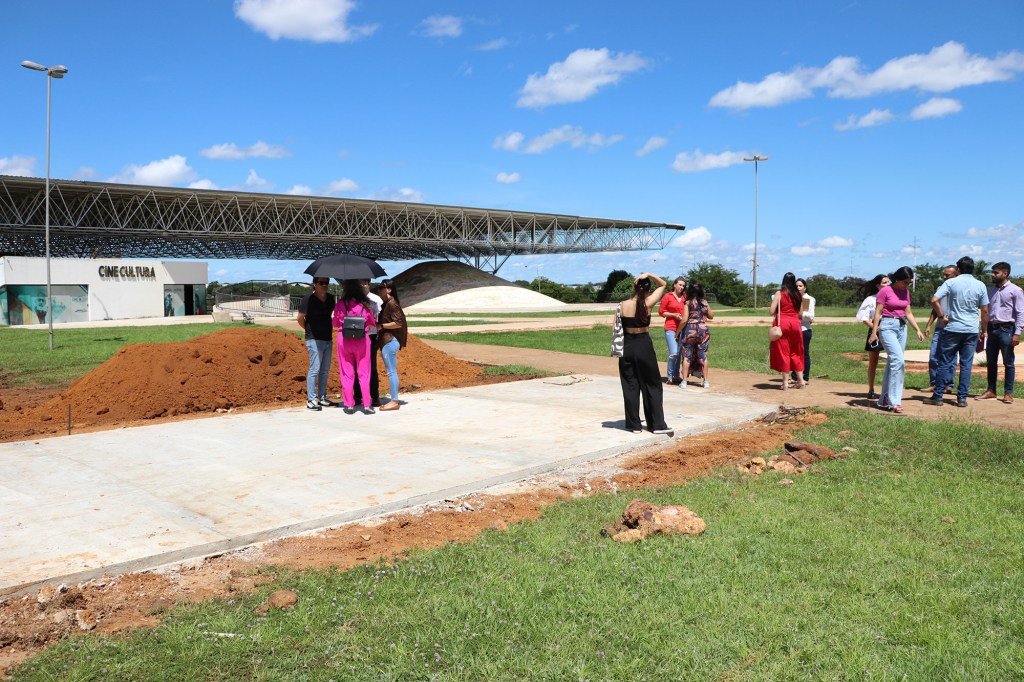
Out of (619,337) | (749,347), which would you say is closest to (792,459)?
(619,337)

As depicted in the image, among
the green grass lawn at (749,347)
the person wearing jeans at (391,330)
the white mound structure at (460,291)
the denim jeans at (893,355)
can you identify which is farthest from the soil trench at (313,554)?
the white mound structure at (460,291)

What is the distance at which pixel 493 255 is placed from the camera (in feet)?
254

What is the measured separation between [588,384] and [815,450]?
5526 millimetres

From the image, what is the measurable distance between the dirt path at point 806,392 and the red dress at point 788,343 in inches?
16.1

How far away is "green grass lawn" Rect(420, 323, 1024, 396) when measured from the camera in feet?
45.0

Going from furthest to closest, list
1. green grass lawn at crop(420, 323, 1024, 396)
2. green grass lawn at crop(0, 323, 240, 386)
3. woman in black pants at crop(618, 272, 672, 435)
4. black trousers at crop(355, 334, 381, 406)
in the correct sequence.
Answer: green grass lawn at crop(0, 323, 240, 386) < green grass lawn at crop(420, 323, 1024, 396) < black trousers at crop(355, 334, 381, 406) < woman in black pants at crop(618, 272, 672, 435)

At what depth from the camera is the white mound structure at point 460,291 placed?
225 ft

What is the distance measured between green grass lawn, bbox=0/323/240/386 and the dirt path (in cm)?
847

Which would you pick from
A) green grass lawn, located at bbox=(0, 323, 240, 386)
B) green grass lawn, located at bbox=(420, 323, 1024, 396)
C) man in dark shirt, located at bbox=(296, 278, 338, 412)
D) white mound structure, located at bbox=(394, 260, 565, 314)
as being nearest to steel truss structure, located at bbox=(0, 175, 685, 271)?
white mound structure, located at bbox=(394, 260, 565, 314)

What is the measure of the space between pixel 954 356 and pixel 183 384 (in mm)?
10645

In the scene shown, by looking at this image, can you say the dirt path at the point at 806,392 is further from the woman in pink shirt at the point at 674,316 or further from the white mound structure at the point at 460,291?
the white mound structure at the point at 460,291

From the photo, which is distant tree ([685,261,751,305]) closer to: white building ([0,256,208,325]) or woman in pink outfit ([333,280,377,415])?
white building ([0,256,208,325])

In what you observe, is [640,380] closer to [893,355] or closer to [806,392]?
[893,355]

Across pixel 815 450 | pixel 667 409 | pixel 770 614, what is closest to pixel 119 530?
pixel 770 614
